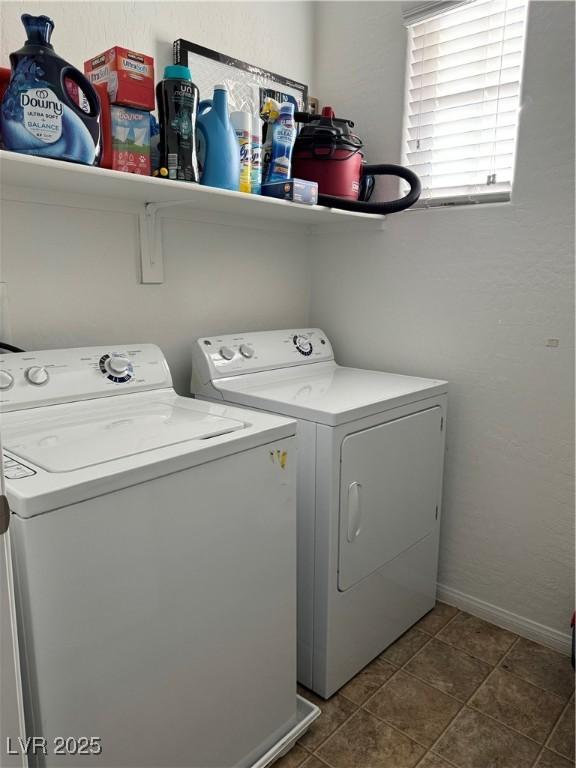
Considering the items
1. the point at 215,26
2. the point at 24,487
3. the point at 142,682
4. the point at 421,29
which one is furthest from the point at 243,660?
the point at 421,29

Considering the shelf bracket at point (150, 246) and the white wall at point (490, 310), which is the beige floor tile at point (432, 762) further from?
the shelf bracket at point (150, 246)

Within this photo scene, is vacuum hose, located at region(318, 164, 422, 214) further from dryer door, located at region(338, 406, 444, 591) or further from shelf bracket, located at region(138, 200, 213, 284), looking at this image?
dryer door, located at region(338, 406, 444, 591)

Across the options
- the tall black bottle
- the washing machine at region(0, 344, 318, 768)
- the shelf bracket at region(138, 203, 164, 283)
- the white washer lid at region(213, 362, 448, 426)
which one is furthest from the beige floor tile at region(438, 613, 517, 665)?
the tall black bottle

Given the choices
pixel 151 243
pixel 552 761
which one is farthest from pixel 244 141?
pixel 552 761

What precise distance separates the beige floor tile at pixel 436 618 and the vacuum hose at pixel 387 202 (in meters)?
1.66

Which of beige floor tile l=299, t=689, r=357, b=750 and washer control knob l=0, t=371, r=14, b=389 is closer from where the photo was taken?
washer control knob l=0, t=371, r=14, b=389

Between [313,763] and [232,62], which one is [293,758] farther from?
[232,62]

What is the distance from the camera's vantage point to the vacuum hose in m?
1.99

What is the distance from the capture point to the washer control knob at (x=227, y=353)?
1.96m

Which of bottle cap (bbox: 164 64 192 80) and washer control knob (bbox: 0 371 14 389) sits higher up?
bottle cap (bbox: 164 64 192 80)

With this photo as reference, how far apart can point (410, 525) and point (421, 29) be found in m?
1.92

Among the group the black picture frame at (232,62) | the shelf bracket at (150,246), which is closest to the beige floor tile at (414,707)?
the shelf bracket at (150,246)

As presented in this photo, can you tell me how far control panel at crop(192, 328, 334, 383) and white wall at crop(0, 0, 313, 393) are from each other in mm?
159

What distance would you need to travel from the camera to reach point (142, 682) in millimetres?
1150
